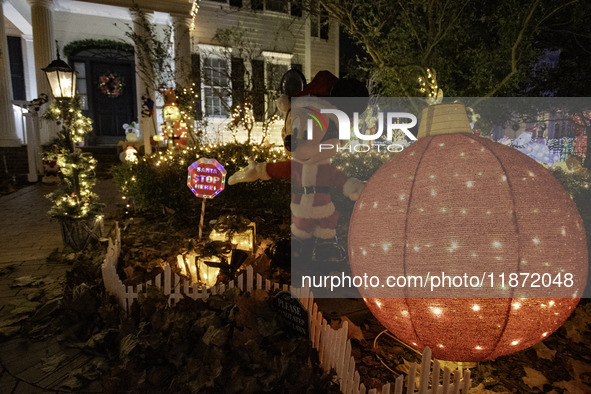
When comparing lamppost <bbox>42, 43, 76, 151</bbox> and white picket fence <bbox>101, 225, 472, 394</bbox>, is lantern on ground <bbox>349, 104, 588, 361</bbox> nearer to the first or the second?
white picket fence <bbox>101, 225, 472, 394</bbox>

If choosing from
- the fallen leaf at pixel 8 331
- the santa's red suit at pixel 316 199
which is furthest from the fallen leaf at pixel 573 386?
the fallen leaf at pixel 8 331

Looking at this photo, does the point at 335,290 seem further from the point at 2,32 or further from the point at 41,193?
the point at 2,32

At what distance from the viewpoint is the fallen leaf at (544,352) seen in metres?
3.04

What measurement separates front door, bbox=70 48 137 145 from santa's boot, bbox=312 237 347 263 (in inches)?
655

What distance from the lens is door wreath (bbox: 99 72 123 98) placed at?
56.9 feet

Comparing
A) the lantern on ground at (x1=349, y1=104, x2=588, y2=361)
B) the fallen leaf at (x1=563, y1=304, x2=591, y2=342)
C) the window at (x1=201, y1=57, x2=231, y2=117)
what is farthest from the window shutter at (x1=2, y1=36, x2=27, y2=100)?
Result: the fallen leaf at (x1=563, y1=304, x2=591, y2=342)

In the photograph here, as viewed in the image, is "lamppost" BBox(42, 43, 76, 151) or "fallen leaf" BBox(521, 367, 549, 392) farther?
→ "lamppost" BBox(42, 43, 76, 151)

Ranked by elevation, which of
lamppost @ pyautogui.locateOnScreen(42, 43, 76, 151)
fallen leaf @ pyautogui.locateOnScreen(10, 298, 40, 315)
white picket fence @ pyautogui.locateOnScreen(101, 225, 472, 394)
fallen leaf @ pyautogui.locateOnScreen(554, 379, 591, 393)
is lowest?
fallen leaf @ pyautogui.locateOnScreen(554, 379, 591, 393)

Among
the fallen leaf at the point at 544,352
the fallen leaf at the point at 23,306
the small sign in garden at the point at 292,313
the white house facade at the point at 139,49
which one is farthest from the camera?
the white house facade at the point at 139,49

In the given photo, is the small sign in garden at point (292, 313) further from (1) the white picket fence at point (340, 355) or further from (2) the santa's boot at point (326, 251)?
(2) the santa's boot at point (326, 251)

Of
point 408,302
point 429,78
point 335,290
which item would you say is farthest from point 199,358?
point 429,78

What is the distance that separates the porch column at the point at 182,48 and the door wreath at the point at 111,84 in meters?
4.90

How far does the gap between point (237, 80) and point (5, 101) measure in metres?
8.67

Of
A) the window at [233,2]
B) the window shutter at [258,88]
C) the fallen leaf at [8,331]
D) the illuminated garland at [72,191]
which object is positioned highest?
the window at [233,2]
